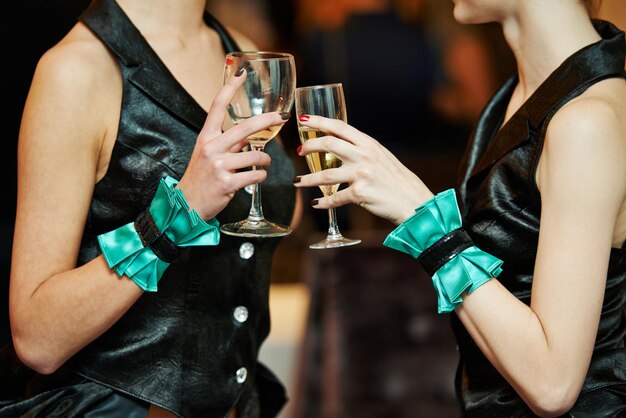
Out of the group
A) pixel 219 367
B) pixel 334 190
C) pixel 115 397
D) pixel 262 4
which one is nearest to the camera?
pixel 334 190

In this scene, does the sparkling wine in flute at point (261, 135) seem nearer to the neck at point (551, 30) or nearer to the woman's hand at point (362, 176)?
the woman's hand at point (362, 176)

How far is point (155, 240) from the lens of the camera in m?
1.59

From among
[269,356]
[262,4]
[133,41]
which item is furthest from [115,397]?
[262,4]

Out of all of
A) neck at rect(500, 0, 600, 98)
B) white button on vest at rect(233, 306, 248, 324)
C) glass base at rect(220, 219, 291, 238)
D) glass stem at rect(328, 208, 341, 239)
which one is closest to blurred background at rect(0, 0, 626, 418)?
neck at rect(500, 0, 600, 98)

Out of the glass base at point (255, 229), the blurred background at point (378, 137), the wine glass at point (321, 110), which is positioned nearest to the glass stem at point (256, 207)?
the glass base at point (255, 229)

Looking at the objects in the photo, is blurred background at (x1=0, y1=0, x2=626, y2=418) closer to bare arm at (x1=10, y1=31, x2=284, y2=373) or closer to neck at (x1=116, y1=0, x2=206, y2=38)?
neck at (x1=116, y1=0, x2=206, y2=38)

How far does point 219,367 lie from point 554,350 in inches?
28.6

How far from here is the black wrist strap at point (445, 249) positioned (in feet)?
5.16

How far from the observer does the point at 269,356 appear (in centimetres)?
456

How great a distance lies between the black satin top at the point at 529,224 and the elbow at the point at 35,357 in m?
0.84

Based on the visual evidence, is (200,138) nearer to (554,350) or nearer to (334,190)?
(334,190)

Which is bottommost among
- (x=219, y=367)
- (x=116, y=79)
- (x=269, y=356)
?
(x=269, y=356)

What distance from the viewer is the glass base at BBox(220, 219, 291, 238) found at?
160 centimetres

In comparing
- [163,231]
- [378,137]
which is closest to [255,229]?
[163,231]
